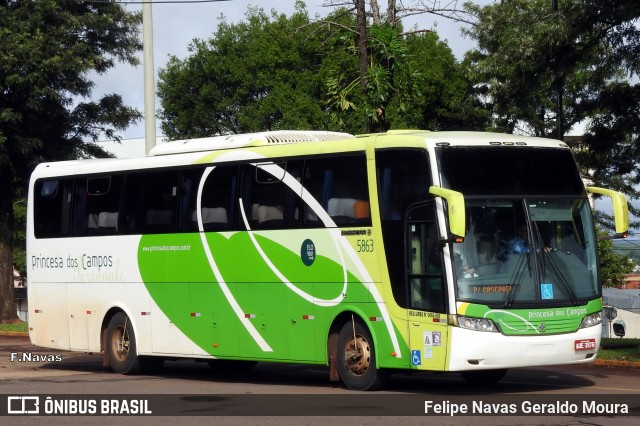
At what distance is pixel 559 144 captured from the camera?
54.1 ft

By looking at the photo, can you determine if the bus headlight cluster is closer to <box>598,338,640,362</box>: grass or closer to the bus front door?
the bus front door

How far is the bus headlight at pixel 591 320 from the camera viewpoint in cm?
1568

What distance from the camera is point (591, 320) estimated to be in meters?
15.8

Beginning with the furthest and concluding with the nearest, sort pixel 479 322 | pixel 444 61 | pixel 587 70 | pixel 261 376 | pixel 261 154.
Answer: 1. pixel 444 61
2. pixel 587 70
3. pixel 261 376
4. pixel 261 154
5. pixel 479 322

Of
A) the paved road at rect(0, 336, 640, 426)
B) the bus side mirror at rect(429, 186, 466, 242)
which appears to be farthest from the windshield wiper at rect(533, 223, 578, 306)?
the bus side mirror at rect(429, 186, 466, 242)

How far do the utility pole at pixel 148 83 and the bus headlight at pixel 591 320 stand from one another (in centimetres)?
1271

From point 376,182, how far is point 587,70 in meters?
11.5

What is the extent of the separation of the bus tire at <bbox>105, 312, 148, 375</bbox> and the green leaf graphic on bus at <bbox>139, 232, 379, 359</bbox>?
0.98m

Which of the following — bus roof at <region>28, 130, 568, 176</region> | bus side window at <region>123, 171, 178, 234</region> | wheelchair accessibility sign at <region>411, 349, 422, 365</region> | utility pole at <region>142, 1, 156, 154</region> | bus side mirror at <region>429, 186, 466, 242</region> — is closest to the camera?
bus side mirror at <region>429, 186, 466, 242</region>

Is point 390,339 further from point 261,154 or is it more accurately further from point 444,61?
point 444,61

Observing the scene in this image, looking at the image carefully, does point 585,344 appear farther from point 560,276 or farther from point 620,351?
point 620,351

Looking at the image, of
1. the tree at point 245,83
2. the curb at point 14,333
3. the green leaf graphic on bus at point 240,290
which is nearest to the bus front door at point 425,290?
the green leaf graphic on bus at point 240,290

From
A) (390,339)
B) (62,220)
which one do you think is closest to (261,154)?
(390,339)

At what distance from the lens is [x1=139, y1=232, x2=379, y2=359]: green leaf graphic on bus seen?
667 inches
